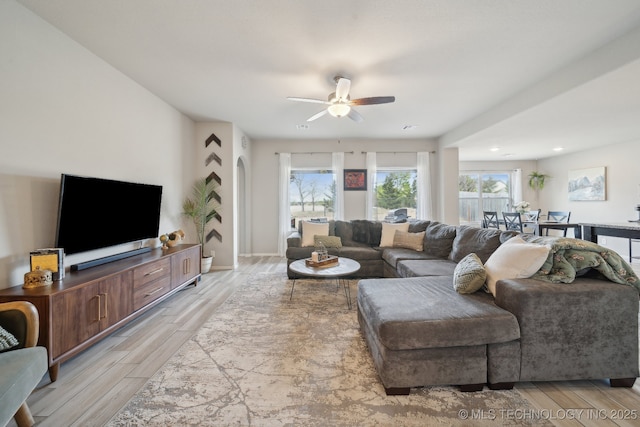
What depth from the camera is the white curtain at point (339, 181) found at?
594 centimetres

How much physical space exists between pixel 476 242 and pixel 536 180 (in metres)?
6.22

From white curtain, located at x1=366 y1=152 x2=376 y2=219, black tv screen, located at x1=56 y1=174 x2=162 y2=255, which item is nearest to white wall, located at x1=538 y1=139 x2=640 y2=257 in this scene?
white curtain, located at x1=366 y1=152 x2=376 y2=219

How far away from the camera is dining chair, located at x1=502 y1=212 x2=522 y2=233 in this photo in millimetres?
5182

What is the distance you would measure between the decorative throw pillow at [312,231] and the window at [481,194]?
488cm

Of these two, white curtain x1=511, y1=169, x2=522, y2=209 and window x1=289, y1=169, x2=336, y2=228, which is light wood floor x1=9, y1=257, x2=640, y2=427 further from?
white curtain x1=511, y1=169, x2=522, y2=209

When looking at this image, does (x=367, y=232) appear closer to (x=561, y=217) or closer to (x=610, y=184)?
(x=561, y=217)

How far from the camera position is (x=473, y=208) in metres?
7.43

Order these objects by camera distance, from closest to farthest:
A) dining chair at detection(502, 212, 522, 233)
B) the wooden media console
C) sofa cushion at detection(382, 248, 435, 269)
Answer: the wooden media console
sofa cushion at detection(382, 248, 435, 269)
dining chair at detection(502, 212, 522, 233)

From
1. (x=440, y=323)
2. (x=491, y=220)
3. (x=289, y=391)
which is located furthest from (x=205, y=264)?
(x=491, y=220)

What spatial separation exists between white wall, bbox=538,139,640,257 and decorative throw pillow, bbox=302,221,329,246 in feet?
21.0

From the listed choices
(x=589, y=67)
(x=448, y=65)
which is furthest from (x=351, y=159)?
(x=589, y=67)

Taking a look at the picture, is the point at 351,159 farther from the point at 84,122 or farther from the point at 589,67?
the point at 84,122

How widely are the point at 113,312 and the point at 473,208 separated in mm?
8157

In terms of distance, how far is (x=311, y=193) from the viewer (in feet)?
20.3
